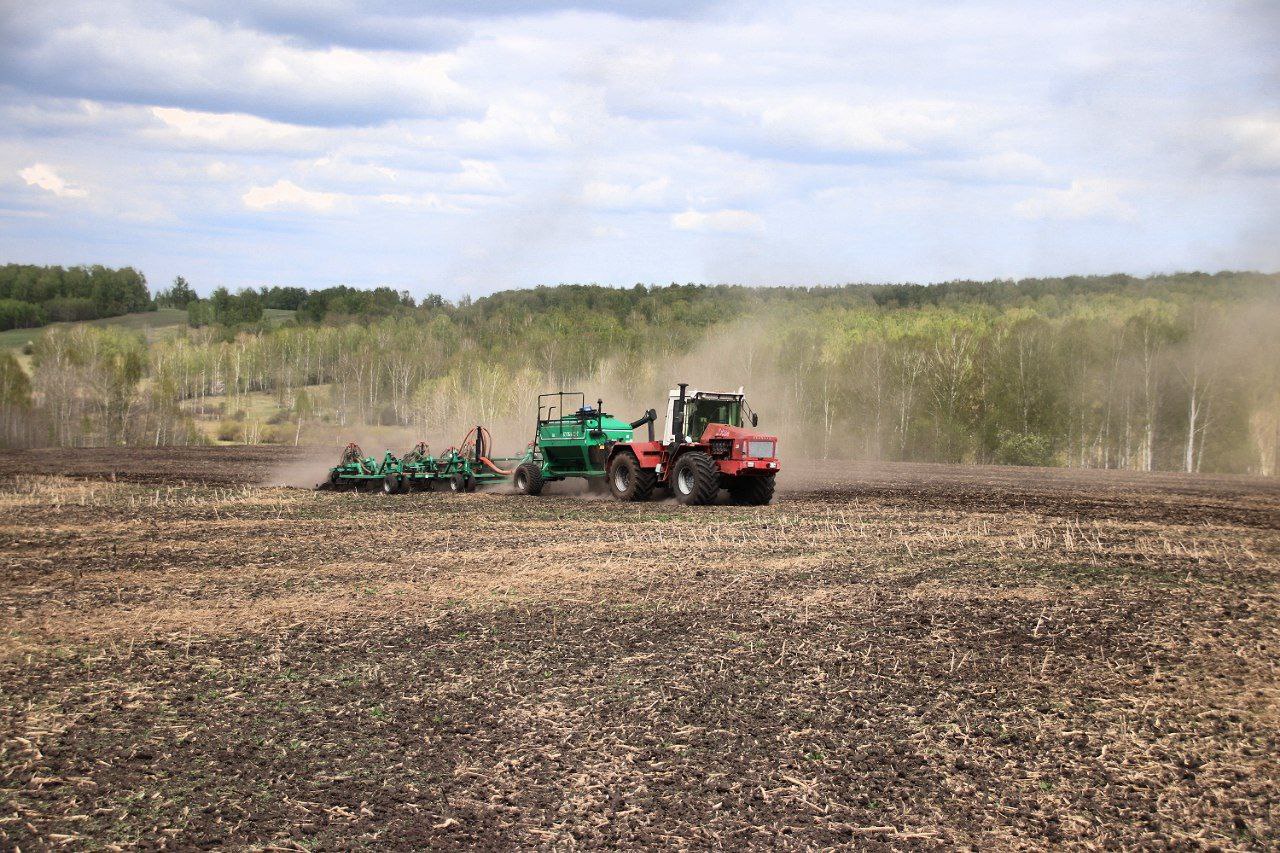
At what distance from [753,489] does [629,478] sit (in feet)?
9.81

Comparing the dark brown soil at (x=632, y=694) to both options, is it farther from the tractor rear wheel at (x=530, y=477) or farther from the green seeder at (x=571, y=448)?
the tractor rear wheel at (x=530, y=477)

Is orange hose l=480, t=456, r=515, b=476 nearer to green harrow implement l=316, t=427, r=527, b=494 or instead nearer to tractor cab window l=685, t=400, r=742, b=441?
green harrow implement l=316, t=427, r=527, b=494

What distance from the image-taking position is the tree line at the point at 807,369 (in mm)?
→ 56500

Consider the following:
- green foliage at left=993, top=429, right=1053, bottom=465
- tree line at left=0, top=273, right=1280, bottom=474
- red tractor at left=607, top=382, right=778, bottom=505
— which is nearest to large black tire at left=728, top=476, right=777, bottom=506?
red tractor at left=607, top=382, right=778, bottom=505

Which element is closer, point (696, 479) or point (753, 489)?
point (696, 479)

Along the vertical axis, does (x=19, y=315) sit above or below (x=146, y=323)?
above

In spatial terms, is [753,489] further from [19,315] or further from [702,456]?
[19,315]

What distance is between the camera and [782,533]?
61.2 feet

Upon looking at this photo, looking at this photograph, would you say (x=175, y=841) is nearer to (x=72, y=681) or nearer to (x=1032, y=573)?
(x=72, y=681)

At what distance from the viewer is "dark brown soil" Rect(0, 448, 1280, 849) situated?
584 cm

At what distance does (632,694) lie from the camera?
8125 millimetres

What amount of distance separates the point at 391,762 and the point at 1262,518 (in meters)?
23.1

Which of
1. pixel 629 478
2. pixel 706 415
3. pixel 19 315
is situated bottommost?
pixel 629 478

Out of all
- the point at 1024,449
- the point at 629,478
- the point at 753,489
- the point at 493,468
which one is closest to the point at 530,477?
the point at 493,468
